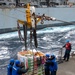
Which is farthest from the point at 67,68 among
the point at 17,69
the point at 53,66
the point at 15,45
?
the point at 15,45

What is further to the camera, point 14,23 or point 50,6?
point 50,6

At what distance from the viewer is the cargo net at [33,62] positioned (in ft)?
28.7

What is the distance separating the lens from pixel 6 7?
37.0 metres

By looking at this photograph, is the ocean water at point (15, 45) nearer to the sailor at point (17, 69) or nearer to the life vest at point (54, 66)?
the life vest at point (54, 66)

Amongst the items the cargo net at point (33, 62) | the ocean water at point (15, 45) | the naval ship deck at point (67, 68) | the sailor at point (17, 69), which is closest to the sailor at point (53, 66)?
the cargo net at point (33, 62)

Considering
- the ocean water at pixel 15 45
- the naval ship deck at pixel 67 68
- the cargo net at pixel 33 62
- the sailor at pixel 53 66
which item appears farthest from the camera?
the ocean water at pixel 15 45

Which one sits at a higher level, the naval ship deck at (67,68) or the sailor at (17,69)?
the sailor at (17,69)

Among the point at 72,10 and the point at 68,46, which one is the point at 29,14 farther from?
the point at 72,10

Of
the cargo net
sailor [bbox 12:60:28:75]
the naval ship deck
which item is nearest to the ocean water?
the naval ship deck

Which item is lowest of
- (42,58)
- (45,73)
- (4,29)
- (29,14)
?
(4,29)

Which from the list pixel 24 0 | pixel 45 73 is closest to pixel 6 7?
pixel 24 0

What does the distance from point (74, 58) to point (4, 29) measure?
2476 centimetres

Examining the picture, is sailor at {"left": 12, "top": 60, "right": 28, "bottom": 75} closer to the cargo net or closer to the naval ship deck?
the cargo net

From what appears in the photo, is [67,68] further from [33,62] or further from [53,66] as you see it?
[33,62]
